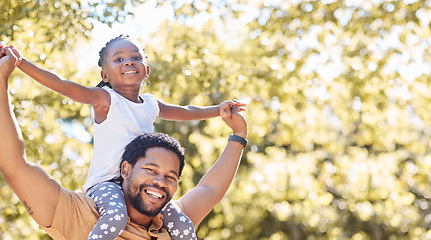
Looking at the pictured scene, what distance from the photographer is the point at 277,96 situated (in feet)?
20.0

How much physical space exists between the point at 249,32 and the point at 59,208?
14.3 ft

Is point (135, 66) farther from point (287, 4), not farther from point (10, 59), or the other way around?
point (287, 4)

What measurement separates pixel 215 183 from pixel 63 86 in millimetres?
907

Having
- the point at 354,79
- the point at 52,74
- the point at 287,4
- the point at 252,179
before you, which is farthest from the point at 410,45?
the point at 52,74

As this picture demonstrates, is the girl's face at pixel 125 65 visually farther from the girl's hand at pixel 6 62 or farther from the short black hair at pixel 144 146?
the girl's hand at pixel 6 62

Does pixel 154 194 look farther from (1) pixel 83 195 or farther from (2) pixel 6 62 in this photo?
(2) pixel 6 62

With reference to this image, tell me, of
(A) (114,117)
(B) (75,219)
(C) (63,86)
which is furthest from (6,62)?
(B) (75,219)

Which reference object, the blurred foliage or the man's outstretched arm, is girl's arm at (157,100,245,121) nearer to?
the man's outstretched arm

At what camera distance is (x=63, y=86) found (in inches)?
95.3

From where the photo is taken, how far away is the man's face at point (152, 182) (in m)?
2.42

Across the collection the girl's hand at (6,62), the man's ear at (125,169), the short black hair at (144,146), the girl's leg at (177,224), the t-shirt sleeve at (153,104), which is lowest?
the girl's leg at (177,224)

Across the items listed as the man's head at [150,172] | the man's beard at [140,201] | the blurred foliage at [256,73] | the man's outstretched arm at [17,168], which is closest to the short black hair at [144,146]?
the man's head at [150,172]

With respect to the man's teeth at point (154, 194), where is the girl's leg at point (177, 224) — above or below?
below

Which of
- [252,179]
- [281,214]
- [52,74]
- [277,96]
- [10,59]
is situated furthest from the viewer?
[281,214]
